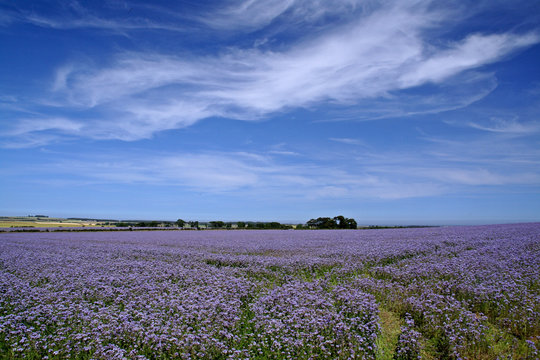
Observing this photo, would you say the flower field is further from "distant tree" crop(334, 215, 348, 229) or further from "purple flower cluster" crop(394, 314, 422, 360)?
"distant tree" crop(334, 215, 348, 229)

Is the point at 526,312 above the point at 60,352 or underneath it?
above

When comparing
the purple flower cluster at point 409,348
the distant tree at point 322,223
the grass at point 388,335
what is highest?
the distant tree at point 322,223

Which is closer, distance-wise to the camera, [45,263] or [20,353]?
[20,353]

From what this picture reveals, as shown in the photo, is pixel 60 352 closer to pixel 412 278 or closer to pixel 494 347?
pixel 494 347

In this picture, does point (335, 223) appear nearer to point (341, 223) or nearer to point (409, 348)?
point (341, 223)

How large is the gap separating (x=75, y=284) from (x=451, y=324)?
8478 millimetres

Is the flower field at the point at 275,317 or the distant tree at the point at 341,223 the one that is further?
the distant tree at the point at 341,223

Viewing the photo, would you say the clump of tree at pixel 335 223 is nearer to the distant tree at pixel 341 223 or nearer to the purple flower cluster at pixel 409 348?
the distant tree at pixel 341 223

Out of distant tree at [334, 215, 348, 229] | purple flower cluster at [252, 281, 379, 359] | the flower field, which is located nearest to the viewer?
purple flower cluster at [252, 281, 379, 359]

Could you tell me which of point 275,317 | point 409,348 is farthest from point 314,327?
point 409,348

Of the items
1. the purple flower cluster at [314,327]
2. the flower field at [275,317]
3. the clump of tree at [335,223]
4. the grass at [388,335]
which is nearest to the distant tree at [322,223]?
the clump of tree at [335,223]

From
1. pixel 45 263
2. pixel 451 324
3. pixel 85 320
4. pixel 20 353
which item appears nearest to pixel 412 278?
pixel 451 324

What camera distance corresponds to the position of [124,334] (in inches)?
188

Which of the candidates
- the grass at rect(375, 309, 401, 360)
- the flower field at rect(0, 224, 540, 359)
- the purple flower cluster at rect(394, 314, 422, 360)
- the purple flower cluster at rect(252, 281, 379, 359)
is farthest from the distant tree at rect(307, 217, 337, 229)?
the purple flower cluster at rect(394, 314, 422, 360)
